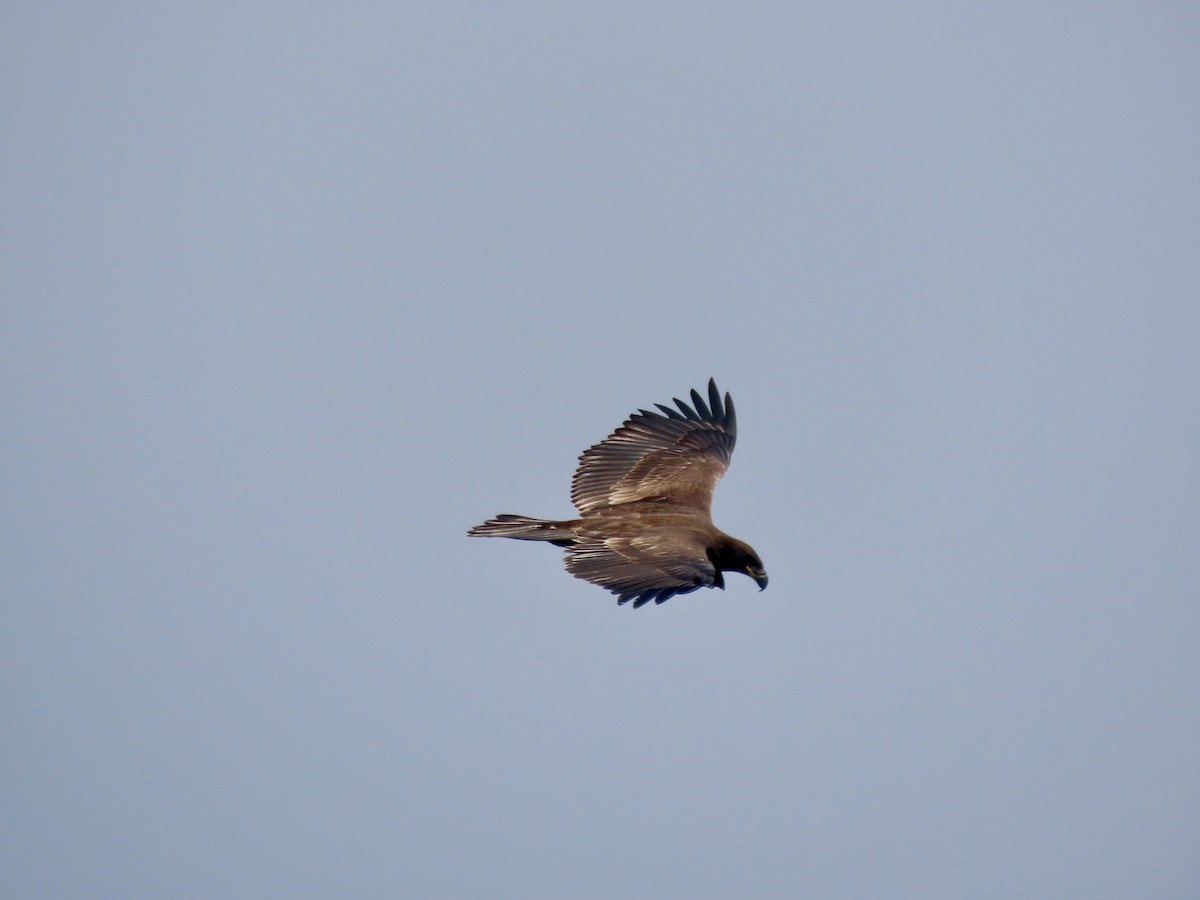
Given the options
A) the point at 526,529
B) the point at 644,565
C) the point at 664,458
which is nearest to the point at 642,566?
the point at 644,565

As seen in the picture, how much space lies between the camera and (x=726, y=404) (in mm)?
20719

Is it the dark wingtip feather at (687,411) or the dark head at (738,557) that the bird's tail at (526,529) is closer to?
the dark head at (738,557)

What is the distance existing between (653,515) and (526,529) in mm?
1784

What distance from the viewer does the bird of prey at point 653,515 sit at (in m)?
16.3

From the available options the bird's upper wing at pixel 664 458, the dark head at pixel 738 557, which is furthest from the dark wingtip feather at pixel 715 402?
the dark head at pixel 738 557

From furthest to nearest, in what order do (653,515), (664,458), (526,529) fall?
(664,458) → (653,515) → (526,529)

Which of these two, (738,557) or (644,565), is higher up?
(738,557)

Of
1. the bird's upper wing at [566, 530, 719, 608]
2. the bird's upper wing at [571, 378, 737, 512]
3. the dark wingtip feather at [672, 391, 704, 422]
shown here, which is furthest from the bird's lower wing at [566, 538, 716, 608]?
the dark wingtip feather at [672, 391, 704, 422]

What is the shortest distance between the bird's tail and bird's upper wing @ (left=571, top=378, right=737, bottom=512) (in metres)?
1.49

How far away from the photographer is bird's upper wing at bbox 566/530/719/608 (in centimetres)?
1596

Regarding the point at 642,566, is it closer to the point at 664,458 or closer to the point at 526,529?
the point at 526,529

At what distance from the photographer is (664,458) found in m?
20.1

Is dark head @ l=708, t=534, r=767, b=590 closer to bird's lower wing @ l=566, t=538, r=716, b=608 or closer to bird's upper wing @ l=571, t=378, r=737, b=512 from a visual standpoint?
bird's lower wing @ l=566, t=538, r=716, b=608

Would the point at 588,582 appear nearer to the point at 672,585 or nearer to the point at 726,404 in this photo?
the point at 672,585
